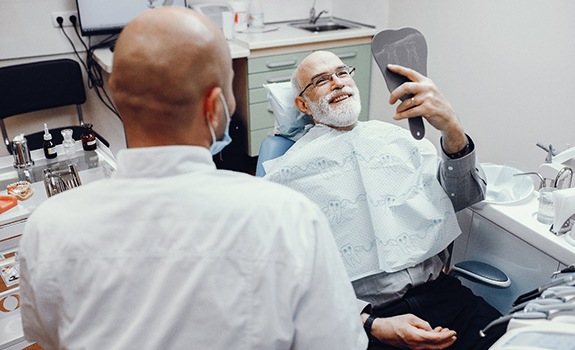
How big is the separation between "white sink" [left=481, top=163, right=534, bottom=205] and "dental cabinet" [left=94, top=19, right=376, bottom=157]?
1907 mm

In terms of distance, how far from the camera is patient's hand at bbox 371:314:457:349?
1.43 m

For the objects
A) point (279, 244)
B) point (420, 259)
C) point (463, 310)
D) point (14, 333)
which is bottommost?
point (14, 333)

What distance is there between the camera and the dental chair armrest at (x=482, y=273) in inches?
62.2

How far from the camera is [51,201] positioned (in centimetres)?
89

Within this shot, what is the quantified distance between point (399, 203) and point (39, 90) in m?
2.57

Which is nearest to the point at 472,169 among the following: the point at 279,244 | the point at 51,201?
the point at 279,244

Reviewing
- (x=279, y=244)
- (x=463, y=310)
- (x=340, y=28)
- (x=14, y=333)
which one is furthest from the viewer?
(x=340, y=28)

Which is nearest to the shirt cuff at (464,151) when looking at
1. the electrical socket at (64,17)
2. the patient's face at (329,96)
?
the patient's face at (329,96)

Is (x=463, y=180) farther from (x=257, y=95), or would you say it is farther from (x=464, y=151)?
(x=257, y=95)

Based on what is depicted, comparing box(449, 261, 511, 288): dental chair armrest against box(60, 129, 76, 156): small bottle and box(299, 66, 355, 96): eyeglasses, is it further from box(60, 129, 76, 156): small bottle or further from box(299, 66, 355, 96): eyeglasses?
box(60, 129, 76, 156): small bottle

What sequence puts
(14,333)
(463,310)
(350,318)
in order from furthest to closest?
(14,333) < (463,310) < (350,318)

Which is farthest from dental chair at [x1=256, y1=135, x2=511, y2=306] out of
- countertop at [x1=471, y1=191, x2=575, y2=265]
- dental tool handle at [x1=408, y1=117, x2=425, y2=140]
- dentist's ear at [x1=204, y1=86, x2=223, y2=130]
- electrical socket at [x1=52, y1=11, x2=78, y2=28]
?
electrical socket at [x1=52, y1=11, x2=78, y2=28]

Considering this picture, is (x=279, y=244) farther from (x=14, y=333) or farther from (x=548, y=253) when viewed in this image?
(x=14, y=333)

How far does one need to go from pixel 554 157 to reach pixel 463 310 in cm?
61
